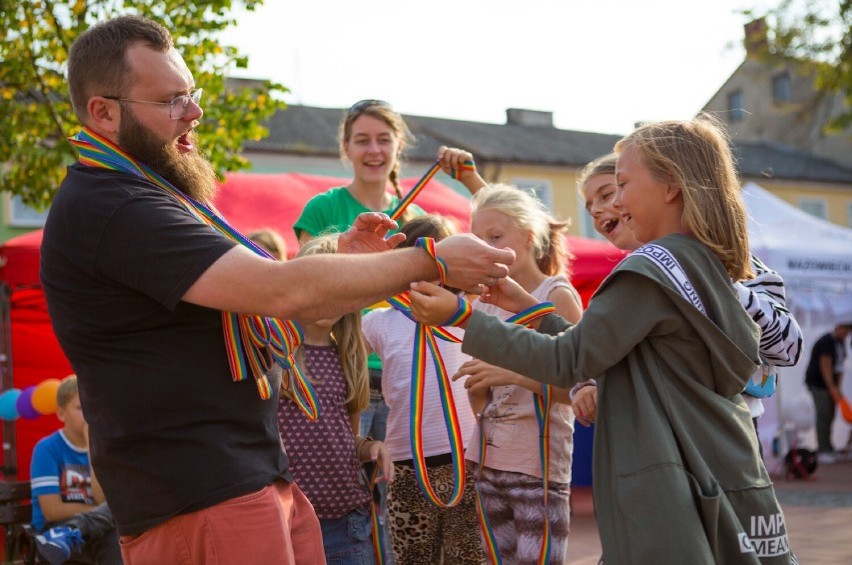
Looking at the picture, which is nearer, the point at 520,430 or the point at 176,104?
the point at 176,104

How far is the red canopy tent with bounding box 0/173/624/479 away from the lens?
276 inches

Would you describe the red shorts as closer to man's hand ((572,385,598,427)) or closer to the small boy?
man's hand ((572,385,598,427))

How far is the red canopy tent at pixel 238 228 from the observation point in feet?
23.0

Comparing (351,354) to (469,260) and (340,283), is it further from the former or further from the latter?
(340,283)

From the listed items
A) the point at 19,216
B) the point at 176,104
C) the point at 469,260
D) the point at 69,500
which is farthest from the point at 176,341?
the point at 19,216

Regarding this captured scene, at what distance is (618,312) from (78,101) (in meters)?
1.45

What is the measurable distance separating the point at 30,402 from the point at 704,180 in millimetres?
5199

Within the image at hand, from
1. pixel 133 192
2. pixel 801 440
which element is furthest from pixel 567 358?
pixel 801 440

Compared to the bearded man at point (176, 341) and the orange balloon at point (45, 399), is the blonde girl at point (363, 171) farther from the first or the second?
the bearded man at point (176, 341)

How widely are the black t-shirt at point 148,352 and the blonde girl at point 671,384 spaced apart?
2.13 ft

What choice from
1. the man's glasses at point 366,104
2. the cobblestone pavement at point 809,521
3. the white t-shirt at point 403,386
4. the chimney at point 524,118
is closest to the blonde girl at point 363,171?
the man's glasses at point 366,104

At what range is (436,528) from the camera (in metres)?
4.12

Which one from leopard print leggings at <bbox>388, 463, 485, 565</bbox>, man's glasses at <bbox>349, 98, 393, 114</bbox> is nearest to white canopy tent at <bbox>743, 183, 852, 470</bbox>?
man's glasses at <bbox>349, 98, 393, 114</bbox>

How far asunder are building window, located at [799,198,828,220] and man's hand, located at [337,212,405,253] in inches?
1489
